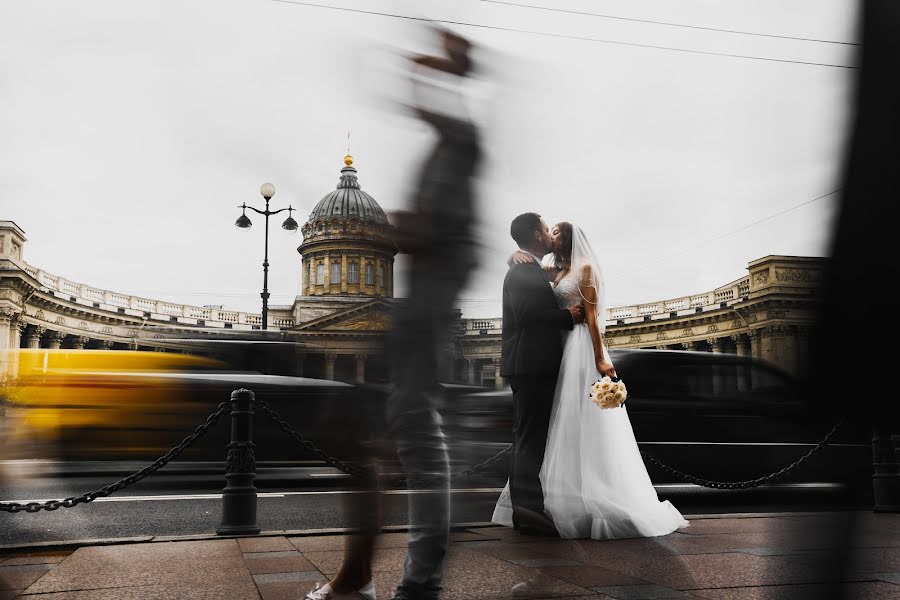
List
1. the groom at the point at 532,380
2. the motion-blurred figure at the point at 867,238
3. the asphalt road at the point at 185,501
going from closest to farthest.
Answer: the motion-blurred figure at the point at 867,238 < the groom at the point at 532,380 < the asphalt road at the point at 185,501

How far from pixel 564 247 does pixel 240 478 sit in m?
2.18

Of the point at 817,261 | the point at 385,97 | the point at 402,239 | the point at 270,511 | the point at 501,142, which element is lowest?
the point at 270,511

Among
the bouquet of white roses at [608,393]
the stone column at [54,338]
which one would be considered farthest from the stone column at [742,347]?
the stone column at [54,338]

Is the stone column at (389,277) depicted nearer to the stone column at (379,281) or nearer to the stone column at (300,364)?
the stone column at (379,281)

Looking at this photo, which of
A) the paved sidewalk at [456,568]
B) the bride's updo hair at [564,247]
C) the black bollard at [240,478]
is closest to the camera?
the paved sidewalk at [456,568]

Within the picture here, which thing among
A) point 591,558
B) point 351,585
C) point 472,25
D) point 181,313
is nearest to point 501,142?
point 472,25

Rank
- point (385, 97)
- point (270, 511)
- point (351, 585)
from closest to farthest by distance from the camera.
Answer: point (385, 97) < point (351, 585) < point (270, 511)

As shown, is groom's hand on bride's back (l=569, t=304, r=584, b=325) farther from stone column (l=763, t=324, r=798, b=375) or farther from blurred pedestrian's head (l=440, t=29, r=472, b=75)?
stone column (l=763, t=324, r=798, b=375)

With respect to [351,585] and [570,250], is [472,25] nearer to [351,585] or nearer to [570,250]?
[351,585]

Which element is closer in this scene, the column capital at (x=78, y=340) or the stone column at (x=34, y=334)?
the stone column at (x=34, y=334)

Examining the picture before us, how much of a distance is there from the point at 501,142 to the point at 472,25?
0.27 metres

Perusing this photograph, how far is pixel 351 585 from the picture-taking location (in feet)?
8.02

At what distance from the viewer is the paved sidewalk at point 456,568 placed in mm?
2775

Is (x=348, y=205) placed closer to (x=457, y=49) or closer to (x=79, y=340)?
(x=457, y=49)
